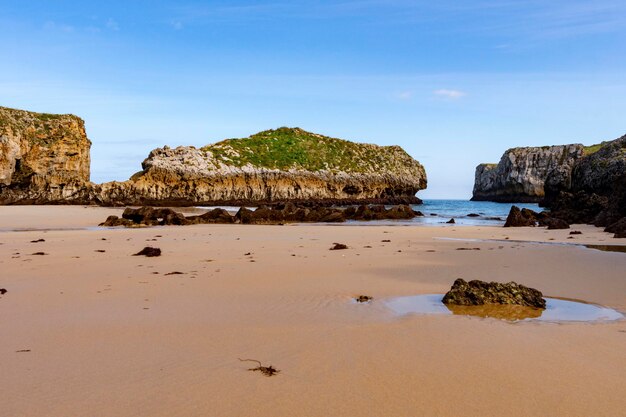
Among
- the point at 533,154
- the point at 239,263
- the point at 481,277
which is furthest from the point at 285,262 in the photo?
the point at 533,154

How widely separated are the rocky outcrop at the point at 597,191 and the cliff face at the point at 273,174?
28321 mm

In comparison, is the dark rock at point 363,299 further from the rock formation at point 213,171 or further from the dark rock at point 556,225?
the rock formation at point 213,171

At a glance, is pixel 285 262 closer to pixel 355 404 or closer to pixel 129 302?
pixel 129 302

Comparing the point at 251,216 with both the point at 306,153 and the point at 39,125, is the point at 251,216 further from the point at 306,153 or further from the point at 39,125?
the point at 306,153

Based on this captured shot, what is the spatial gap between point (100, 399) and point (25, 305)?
3.57 metres

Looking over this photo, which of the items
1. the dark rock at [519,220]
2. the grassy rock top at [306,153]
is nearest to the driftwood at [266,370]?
the dark rock at [519,220]

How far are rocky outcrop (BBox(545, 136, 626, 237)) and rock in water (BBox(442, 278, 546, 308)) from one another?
43.8 feet

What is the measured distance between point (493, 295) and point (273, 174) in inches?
2655

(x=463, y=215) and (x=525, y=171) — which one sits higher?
(x=525, y=171)

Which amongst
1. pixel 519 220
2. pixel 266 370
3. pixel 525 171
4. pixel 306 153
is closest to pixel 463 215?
pixel 519 220

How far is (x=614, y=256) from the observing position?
10.9 metres

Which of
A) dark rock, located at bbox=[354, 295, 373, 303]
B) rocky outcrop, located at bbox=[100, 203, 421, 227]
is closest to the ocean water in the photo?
rocky outcrop, located at bbox=[100, 203, 421, 227]

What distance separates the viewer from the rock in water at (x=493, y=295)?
237 inches

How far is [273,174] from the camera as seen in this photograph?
2864 inches
